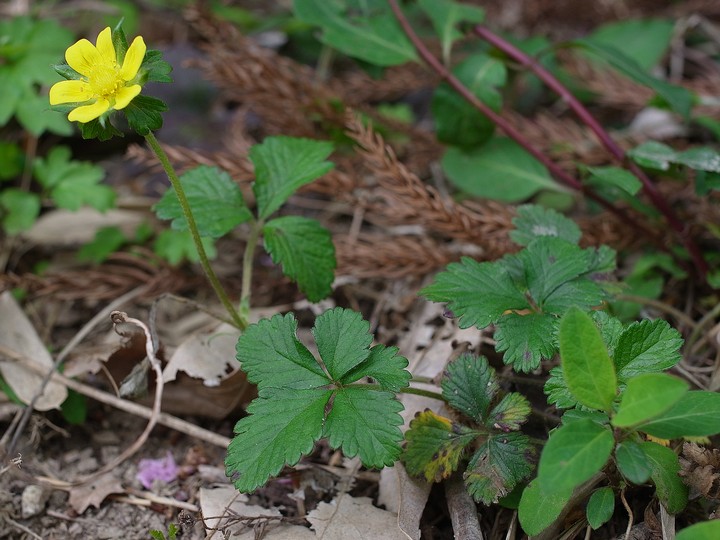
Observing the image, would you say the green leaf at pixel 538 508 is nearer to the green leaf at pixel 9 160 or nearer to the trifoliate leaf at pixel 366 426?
the trifoliate leaf at pixel 366 426

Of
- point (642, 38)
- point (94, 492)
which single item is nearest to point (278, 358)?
point (94, 492)

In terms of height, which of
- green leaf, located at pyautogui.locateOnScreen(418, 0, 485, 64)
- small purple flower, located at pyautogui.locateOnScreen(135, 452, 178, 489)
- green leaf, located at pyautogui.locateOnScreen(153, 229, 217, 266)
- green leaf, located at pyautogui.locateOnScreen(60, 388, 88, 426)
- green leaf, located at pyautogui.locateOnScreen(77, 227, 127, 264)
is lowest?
green leaf, located at pyautogui.locateOnScreen(60, 388, 88, 426)

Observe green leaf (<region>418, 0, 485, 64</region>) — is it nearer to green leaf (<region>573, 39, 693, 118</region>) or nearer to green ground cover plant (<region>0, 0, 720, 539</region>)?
green leaf (<region>573, 39, 693, 118</region>)

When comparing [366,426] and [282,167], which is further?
[282,167]

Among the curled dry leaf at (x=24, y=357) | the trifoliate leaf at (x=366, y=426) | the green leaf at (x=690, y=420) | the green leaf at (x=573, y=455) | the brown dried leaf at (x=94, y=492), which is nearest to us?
the green leaf at (x=573, y=455)

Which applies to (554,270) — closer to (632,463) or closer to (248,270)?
(632,463)

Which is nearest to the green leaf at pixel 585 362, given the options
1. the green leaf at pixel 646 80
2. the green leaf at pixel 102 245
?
the green leaf at pixel 646 80

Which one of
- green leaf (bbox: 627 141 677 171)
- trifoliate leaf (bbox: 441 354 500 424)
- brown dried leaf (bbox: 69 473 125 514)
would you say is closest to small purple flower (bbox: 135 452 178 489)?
brown dried leaf (bbox: 69 473 125 514)
